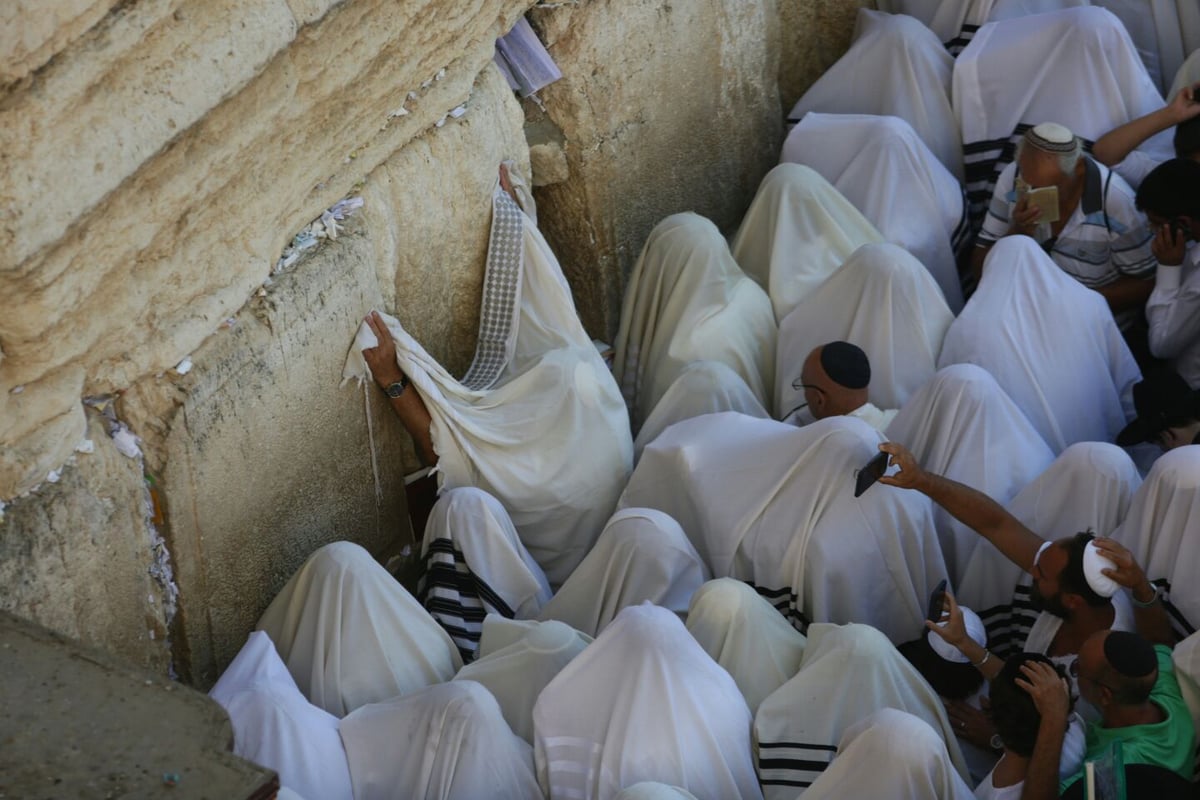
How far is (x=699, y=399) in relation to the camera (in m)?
5.86

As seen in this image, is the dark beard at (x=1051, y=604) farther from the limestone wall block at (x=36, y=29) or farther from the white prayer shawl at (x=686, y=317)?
the limestone wall block at (x=36, y=29)

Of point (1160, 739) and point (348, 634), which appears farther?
point (348, 634)

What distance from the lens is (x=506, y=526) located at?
17.0 ft

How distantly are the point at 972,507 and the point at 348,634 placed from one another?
192 centimetres

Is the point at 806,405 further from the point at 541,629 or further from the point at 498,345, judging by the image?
the point at 541,629

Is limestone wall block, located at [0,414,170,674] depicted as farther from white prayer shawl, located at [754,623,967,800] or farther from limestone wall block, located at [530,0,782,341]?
limestone wall block, located at [530,0,782,341]

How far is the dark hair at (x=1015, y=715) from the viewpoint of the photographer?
4.00m

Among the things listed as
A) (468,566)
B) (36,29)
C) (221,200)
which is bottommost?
(468,566)

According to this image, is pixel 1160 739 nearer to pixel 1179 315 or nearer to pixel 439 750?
pixel 439 750

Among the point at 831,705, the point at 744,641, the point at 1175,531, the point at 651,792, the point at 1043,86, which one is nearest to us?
the point at 651,792

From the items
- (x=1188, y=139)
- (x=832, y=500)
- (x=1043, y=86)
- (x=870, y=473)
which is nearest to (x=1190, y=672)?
(x=870, y=473)

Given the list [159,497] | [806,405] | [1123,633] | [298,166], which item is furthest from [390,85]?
[1123,633]

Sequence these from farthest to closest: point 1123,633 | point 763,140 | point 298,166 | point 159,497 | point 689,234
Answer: point 763,140
point 689,234
point 298,166
point 159,497
point 1123,633

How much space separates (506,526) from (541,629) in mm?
646
